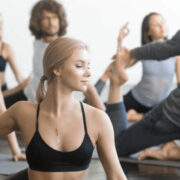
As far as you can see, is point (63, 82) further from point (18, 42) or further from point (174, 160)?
point (18, 42)

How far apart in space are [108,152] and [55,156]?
0.19 m

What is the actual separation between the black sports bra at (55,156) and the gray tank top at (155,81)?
8.70ft

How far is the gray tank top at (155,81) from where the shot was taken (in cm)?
Result: 431

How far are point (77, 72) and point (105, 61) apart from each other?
4.70 m

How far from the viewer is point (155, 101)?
451 cm

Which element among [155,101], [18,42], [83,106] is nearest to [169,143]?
[155,101]

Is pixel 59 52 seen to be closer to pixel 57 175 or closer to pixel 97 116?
pixel 97 116

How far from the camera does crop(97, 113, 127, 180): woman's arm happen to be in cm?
172

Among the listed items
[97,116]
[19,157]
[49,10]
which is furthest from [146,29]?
[97,116]

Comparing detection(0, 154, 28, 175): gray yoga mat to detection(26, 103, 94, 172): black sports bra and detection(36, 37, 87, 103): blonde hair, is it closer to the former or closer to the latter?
detection(26, 103, 94, 172): black sports bra

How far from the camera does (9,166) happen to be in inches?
118

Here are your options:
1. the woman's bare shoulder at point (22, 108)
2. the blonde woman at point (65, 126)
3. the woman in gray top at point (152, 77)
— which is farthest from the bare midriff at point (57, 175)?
the woman in gray top at point (152, 77)

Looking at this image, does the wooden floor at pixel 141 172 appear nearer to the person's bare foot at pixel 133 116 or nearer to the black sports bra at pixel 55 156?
the black sports bra at pixel 55 156

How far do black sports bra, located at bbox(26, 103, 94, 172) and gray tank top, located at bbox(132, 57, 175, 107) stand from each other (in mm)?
2650
